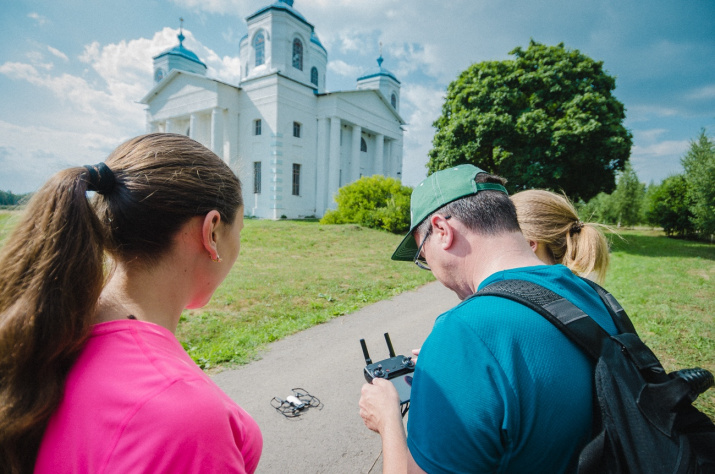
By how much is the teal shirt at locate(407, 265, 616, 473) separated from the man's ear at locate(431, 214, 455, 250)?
497mm

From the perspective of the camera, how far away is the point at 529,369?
3.74 feet

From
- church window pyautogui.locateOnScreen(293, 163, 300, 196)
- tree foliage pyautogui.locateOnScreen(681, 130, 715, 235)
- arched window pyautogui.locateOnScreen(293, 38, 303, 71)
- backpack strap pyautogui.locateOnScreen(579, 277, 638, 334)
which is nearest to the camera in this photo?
backpack strap pyautogui.locateOnScreen(579, 277, 638, 334)

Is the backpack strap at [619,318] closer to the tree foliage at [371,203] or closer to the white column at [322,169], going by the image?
the tree foliage at [371,203]

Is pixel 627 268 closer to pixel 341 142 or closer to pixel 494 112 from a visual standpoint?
pixel 494 112

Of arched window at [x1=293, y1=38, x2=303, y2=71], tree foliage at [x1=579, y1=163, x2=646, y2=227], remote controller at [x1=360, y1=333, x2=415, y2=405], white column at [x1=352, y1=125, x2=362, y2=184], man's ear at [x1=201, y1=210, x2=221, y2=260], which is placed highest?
arched window at [x1=293, y1=38, x2=303, y2=71]

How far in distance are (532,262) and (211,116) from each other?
113 ft

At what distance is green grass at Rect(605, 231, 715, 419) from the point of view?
5.27 m

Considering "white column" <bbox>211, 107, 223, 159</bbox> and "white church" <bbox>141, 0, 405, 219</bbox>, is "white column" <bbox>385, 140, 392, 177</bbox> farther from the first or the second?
"white column" <bbox>211, 107, 223, 159</bbox>

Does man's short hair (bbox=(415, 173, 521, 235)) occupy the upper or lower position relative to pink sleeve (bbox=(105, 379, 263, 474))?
upper

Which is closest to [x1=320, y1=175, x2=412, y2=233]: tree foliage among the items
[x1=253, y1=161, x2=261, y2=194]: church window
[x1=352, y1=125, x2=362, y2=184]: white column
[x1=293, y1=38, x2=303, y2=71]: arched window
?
[x1=253, y1=161, x2=261, y2=194]: church window

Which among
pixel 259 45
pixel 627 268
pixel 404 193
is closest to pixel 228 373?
pixel 627 268

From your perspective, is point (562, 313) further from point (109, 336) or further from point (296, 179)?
point (296, 179)

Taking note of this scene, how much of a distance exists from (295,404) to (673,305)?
8841mm

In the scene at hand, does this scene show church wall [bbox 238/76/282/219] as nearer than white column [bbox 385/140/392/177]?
Yes
